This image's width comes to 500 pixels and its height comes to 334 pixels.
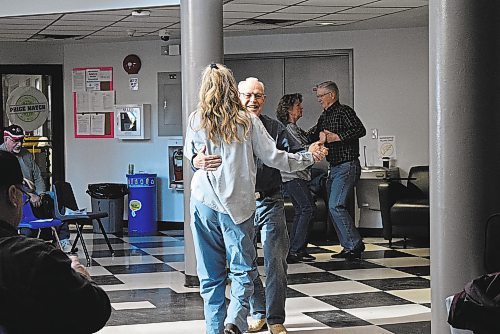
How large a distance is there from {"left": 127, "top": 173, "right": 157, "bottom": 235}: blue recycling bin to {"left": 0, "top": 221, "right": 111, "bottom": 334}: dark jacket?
32.8ft

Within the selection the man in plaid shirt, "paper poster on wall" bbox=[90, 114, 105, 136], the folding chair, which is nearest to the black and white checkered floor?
the man in plaid shirt

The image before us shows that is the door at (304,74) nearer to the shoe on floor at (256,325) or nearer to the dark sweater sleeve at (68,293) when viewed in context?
the shoe on floor at (256,325)

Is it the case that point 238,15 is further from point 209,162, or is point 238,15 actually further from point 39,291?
point 39,291

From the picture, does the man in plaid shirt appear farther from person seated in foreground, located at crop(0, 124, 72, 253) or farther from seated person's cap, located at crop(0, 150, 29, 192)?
seated person's cap, located at crop(0, 150, 29, 192)

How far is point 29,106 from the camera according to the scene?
45.0ft

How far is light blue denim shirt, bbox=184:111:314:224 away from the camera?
5.16m

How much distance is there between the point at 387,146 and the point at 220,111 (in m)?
6.73

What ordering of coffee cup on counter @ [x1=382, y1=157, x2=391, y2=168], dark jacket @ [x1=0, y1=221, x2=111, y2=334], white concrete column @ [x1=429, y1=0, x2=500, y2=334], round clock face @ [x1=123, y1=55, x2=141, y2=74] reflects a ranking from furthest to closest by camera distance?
round clock face @ [x1=123, y1=55, x2=141, y2=74], coffee cup on counter @ [x1=382, y1=157, x2=391, y2=168], white concrete column @ [x1=429, y1=0, x2=500, y2=334], dark jacket @ [x1=0, y1=221, x2=111, y2=334]

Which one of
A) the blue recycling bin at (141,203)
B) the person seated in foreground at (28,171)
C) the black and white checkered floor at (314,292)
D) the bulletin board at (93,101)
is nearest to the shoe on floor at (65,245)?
the person seated in foreground at (28,171)

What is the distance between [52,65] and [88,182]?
1789 mm

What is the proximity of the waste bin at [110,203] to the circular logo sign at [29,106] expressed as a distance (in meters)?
1.60

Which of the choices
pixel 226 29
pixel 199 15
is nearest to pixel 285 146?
pixel 199 15

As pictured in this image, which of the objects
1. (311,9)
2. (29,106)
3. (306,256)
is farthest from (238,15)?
(29,106)

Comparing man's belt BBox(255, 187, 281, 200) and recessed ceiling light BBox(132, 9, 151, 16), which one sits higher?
recessed ceiling light BBox(132, 9, 151, 16)
